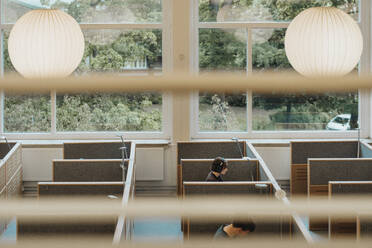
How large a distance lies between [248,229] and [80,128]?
4.33 m

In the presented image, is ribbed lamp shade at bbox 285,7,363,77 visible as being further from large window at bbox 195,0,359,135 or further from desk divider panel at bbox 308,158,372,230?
large window at bbox 195,0,359,135

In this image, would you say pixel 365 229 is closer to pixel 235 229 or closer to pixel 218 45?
pixel 235 229

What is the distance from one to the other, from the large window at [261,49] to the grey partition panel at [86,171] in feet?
7.25

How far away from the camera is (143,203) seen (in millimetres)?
675

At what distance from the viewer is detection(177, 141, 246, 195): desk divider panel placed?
5.96 meters

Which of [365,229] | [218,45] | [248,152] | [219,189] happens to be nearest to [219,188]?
[219,189]

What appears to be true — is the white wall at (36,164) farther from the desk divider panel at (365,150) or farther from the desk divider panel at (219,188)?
the desk divider panel at (365,150)

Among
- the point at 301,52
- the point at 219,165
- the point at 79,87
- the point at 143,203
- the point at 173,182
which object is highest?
the point at 301,52

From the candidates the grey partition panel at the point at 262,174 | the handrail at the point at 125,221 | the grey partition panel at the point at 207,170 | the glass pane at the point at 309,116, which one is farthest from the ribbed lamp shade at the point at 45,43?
the glass pane at the point at 309,116

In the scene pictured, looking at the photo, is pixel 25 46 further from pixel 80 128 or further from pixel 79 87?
pixel 79 87

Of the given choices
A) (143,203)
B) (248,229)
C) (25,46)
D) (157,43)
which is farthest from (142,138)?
(143,203)

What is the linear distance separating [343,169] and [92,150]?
2697 millimetres

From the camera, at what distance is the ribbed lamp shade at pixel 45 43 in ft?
13.2

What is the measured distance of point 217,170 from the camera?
4594 millimetres
